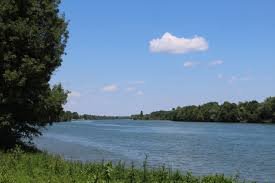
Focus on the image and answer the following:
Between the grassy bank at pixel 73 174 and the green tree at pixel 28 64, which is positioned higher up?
the green tree at pixel 28 64

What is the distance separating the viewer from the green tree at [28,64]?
31.2m

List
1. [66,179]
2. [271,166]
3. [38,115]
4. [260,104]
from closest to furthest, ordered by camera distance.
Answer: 1. [66,179]
2. [38,115]
3. [271,166]
4. [260,104]

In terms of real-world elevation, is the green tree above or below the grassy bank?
above

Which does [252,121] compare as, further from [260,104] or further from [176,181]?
[176,181]

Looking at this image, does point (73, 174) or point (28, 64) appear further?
point (28, 64)

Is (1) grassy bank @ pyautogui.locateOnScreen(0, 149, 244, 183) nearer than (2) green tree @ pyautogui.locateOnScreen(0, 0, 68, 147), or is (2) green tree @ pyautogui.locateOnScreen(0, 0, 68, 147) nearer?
(1) grassy bank @ pyautogui.locateOnScreen(0, 149, 244, 183)

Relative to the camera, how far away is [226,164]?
43.8 m

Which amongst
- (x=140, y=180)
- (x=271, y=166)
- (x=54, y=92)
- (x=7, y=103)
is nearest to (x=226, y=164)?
(x=271, y=166)

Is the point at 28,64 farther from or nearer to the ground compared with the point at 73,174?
farther from the ground

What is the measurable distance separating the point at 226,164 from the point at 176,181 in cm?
2504

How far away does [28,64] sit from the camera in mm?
30625

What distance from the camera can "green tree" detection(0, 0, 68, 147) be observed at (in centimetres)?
3122

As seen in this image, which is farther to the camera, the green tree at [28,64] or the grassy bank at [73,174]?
the green tree at [28,64]

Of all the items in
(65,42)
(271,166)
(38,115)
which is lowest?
(271,166)
